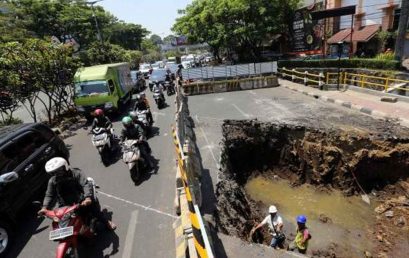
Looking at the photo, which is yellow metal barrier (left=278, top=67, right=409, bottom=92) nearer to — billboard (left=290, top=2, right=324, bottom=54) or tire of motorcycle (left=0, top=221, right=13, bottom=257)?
billboard (left=290, top=2, right=324, bottom=54)

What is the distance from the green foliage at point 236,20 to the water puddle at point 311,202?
20.3 metres

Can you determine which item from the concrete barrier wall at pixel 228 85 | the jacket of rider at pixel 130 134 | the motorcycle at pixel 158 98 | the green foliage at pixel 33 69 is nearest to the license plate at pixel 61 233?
the jacket of rider at pixel 130 134

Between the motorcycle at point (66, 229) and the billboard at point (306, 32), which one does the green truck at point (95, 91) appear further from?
the billboard at point (306, 32)

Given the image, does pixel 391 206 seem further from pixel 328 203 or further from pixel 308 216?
pixel 308 216

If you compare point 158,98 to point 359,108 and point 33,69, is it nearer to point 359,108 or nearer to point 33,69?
point 33,69

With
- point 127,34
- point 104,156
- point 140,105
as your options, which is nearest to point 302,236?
point 104,156

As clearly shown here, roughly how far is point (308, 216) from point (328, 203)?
1.13 m

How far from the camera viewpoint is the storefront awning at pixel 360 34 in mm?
27359

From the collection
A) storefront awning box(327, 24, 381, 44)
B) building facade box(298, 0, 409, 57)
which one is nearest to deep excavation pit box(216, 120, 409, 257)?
building facade box(298, 0, 409, 57)

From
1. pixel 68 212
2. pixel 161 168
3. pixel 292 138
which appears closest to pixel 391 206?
pixel 292 138

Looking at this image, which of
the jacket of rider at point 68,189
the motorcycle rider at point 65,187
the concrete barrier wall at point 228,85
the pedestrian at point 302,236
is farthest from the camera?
the concrete barrier wall at point 228,85

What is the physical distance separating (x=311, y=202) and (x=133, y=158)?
19.6ft

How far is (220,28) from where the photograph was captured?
28.5m

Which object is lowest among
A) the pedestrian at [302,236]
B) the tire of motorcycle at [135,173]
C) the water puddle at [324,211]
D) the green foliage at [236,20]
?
the water puddle at [324,211]
